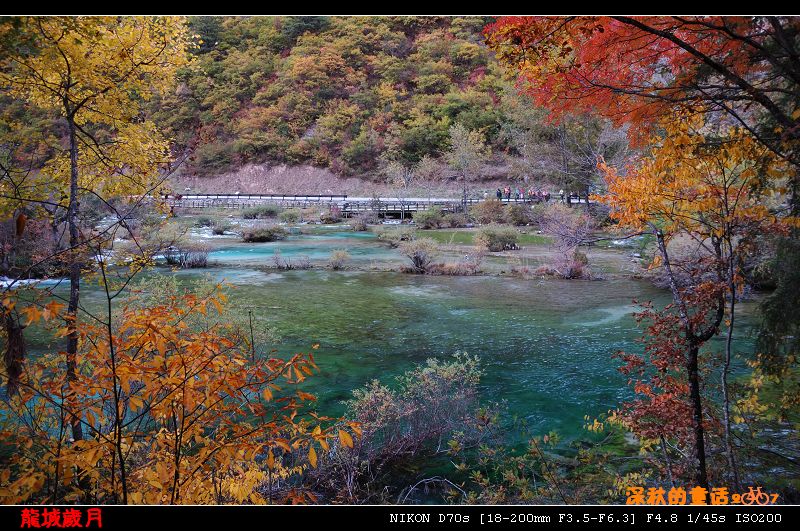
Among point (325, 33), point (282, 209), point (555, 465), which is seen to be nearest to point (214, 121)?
point (325, 33)

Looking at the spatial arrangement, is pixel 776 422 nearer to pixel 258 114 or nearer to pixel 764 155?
pixel 764 155

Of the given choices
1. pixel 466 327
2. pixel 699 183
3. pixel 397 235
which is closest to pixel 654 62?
pixel 699 183

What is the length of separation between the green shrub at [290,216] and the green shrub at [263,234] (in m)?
1.17

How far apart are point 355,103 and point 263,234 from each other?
13.2 metres

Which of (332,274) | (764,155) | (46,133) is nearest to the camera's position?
(764,155)

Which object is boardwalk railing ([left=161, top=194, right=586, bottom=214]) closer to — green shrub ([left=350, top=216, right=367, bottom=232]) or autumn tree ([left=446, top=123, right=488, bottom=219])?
green shrub ([left=350, top=216, right=367, bottom=232])

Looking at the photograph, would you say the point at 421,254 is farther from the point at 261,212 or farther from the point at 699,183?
the point at 699,183

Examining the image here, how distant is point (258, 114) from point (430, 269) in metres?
6.33

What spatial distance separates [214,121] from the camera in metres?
11.3

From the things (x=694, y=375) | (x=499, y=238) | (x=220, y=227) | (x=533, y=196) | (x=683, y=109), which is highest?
(x=533, y=196)

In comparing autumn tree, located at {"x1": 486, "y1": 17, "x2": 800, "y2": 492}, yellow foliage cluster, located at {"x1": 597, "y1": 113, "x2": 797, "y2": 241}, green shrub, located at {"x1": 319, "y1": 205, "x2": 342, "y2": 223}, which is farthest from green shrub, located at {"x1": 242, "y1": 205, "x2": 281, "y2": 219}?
yellow foliage cluster, located at {"x1": 597, "y1": 113, "x2": 797, "y2": 241}

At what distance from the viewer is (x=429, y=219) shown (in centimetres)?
2164
